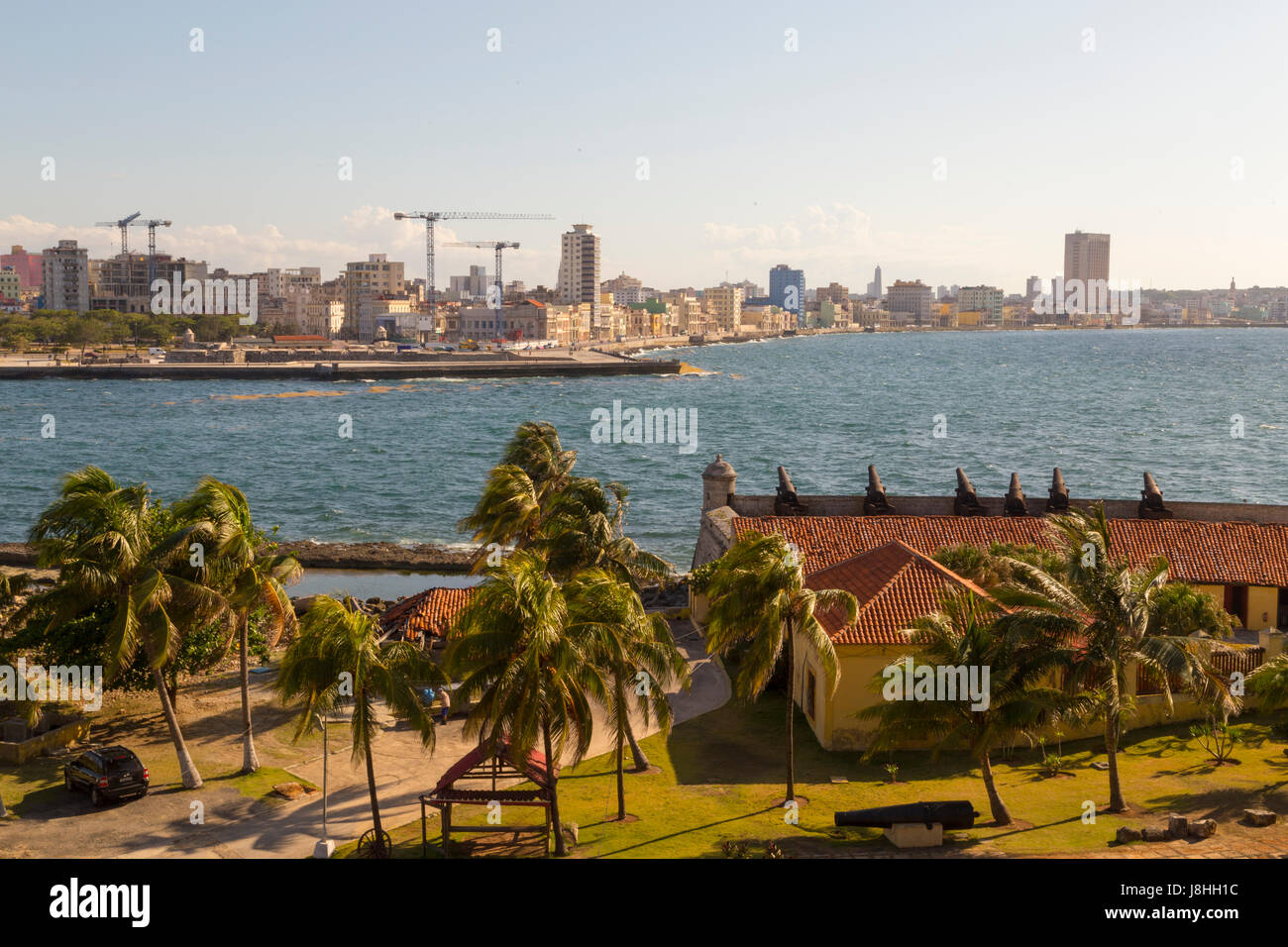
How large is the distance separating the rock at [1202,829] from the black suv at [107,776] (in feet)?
64.0

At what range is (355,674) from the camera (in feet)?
70.4

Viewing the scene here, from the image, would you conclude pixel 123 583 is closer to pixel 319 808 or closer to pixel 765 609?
pixel 319 808

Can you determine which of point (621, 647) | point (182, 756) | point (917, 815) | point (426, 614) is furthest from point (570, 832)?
point (426, 614)

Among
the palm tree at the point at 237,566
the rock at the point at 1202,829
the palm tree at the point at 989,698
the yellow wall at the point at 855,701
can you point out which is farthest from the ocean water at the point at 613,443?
the rock at the point at 1202,829

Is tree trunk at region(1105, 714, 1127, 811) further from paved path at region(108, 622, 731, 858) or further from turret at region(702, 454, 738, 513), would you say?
turret at region(702, 454, 738, 513)

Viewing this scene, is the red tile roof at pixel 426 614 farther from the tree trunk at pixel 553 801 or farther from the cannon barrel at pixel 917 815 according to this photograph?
the cannon barrel at pixel 917 815

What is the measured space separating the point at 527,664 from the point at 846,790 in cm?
801

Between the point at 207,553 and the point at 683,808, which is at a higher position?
the point at 207,553

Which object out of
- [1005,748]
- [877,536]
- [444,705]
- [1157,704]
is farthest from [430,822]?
[877,536]

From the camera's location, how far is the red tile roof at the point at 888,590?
27.2 m

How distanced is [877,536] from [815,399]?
134 meters

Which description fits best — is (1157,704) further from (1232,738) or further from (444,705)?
(444,705)
